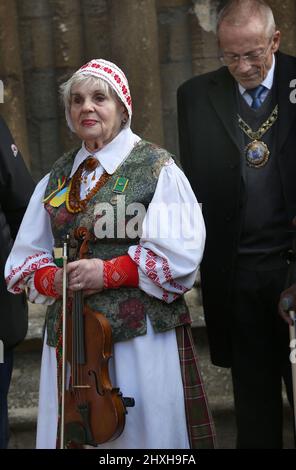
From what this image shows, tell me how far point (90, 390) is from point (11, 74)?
114 inches

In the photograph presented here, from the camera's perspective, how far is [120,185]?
4.09 metres

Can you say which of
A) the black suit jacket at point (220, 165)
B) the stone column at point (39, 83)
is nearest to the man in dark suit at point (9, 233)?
the black suit jacket at point (220, 165)

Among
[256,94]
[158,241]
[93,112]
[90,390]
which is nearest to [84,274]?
[158,241]

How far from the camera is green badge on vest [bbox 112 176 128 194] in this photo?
4082mm

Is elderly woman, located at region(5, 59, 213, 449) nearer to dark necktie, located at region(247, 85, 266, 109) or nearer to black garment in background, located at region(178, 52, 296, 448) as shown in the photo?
black garment in background, located at region(178, 52, 296, 448)

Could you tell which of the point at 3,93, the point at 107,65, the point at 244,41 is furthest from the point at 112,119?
the point at 3,93

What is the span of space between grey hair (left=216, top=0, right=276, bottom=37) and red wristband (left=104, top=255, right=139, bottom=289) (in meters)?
1.07

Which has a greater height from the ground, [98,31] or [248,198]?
[98,31]

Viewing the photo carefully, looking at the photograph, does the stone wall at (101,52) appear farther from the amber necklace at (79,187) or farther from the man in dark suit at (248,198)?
the amber necklace at (79,187)

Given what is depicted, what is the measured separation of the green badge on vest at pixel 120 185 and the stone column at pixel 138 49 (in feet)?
7.66

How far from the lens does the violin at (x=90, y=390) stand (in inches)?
153

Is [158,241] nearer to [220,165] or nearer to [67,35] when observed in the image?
[220,165]

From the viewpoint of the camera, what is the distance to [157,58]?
254 inches

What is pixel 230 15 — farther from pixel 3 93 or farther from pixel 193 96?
pixel 3 93
